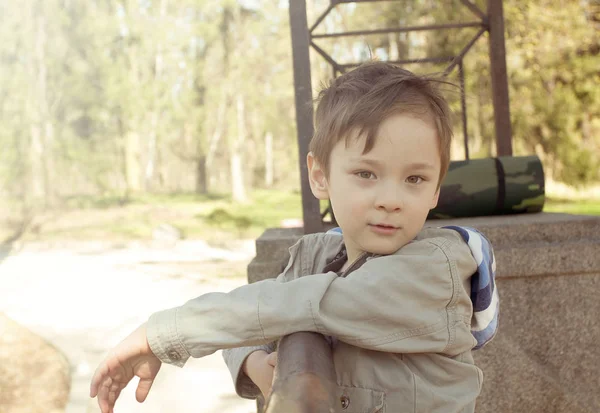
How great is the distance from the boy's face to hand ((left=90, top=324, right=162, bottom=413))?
0.45 meters

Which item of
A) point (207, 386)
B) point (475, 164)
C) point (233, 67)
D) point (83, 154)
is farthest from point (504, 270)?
point (83, 154)

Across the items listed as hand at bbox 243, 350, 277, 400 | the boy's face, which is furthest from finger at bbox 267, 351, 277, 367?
the boy's face

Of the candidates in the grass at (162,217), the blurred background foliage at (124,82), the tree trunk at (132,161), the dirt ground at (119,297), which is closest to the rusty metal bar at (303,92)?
the dirt ground at (119,297)

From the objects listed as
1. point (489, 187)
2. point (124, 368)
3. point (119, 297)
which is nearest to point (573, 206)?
point (119, 297)

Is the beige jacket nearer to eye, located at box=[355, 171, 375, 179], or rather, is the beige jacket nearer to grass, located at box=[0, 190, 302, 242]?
eye, located at box=[355, 171, 375, 179]

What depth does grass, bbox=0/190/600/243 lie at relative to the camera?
55.5ft

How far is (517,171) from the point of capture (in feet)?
10.1

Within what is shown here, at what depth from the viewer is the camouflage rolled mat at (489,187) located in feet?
9.99

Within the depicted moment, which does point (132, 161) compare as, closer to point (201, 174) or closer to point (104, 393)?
point (201, 174)

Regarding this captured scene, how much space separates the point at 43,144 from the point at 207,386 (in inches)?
832

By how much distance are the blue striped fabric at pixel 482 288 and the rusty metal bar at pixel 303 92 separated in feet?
5.52

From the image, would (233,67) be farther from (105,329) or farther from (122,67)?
(105,329)

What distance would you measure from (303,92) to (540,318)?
1416 millimetres

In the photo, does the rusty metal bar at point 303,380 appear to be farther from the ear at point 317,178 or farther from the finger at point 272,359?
the ear at point 317,178
